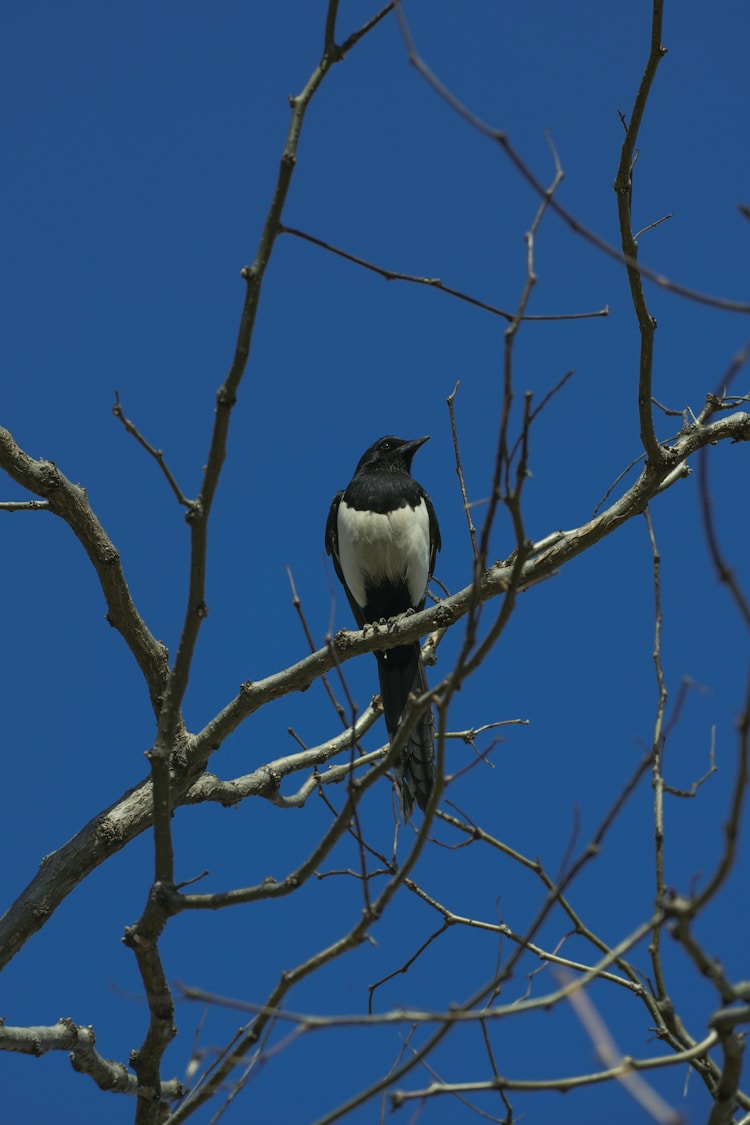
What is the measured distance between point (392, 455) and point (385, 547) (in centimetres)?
78

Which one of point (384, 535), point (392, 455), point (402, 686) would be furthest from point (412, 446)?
point (402, 686)

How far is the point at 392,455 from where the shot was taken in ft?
22.4

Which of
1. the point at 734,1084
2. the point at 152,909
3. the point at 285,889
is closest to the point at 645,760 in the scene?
the point at 734,1084

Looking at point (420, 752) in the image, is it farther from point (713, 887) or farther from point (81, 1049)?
point (713, 887)

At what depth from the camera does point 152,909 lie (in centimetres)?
282

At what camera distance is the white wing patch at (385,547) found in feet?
20.7

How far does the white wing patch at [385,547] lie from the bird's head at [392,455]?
384 millimetres

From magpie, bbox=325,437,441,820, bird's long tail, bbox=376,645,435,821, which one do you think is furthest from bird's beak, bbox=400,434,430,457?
bird's long tail, bbox=376,645,435,821

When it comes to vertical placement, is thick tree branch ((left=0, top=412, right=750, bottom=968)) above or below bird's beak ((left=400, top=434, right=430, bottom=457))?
below

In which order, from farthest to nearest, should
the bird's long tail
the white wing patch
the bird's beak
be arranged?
1. the bird's beak
2. the white wing patch
3. the bird's long tail

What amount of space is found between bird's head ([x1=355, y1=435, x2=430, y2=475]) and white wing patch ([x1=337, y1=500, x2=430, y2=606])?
1.26 feet

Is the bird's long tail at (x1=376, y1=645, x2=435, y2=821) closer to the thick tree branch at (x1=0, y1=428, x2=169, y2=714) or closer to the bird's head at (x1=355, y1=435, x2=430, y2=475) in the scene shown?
the thick tree branch at (x1=0, y1=428, x2=169, y2=714)

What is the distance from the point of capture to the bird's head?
6.79 metres

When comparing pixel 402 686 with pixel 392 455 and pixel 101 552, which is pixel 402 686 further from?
pixel 101 552
